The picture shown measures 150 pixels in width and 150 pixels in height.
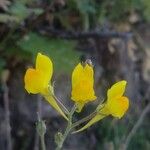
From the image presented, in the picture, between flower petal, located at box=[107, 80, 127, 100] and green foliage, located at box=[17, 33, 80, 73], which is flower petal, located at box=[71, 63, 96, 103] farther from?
green foliage, located at box=[17, 33, 80, 73]

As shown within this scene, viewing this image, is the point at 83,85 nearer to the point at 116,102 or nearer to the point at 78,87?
the point at 78,87

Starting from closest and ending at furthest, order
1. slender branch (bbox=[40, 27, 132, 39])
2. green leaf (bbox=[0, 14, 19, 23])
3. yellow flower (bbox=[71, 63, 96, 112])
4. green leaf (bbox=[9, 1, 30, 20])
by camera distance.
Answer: yellow flower (bbox=[71, 63, 96, 112])
green leaf (bbox=[0, 14, 19, 23])
green leaf (bbox=[9, 1, 30, 20])
slender branch (bbox=[40, 27, 132, 39])

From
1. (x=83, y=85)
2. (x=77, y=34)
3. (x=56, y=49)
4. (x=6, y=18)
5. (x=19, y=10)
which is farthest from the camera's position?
(x=77, y=34)

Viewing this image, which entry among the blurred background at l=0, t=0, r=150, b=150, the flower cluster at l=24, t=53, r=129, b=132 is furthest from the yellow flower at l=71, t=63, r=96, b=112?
the blurred background at l=0, t=0, r=150, b=150

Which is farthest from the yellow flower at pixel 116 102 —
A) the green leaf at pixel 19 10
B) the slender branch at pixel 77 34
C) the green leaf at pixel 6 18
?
the slender branch at pixel 77 34

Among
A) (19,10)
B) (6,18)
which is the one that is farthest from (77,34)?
(6,18)

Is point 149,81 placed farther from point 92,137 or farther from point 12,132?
point 12,132

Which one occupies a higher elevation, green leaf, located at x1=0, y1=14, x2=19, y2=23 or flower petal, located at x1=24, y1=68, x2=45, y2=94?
green leaf, located at x1=0, y1=14, x2=19, y2=23
